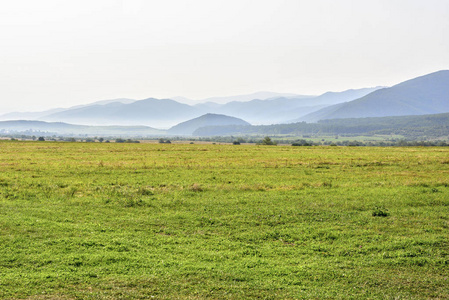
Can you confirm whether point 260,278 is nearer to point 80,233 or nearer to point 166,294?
point 166,294

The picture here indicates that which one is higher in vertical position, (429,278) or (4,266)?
(4,266)

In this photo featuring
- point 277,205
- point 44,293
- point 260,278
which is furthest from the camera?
point 277,205

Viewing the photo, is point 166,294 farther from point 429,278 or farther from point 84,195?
point 84,195

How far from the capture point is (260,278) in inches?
358

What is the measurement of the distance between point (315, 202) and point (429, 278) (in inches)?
348

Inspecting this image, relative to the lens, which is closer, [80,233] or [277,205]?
[80,233]

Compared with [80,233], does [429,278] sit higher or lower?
lower

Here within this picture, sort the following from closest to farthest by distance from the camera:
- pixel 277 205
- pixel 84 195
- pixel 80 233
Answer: pixel 80 233 → pixel 277 205 → pixel 84 195

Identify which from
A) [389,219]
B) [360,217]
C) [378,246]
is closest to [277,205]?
[360,217]

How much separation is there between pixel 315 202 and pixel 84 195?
13.7m

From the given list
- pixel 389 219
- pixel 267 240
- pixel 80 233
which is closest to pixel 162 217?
pixel 80 233

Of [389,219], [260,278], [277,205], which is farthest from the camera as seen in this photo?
[277,205]

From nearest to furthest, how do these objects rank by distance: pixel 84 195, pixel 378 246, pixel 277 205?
pixel 378 246 < pixel 277 205 < pixel 84 195

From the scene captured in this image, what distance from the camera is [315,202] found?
18.1 metres
